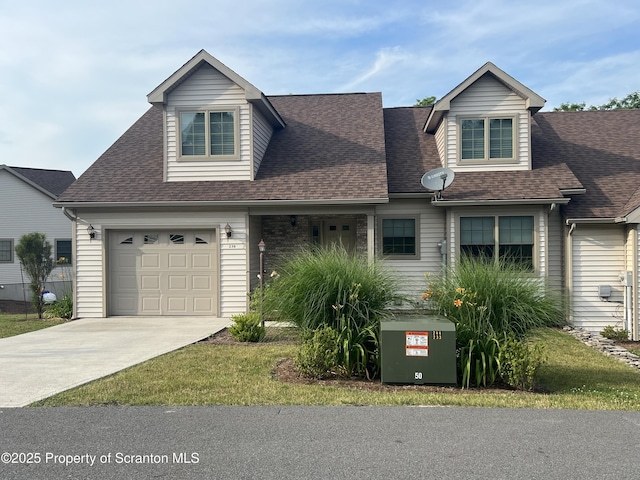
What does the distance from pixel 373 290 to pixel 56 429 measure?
13.8ft

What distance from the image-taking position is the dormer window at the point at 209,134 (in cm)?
1319

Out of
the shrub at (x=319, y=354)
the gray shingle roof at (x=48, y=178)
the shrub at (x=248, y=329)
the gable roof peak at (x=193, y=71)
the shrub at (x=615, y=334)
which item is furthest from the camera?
the gray shingle roof at (x=48, y=178)

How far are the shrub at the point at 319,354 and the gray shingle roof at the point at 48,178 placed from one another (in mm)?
20208

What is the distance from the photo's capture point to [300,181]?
1305 cm

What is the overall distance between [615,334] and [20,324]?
14.0 m

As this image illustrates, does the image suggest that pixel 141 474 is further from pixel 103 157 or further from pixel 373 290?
pixel 103 157

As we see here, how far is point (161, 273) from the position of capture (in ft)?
43.0

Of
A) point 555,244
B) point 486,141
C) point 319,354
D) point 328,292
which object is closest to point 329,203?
point 486,141

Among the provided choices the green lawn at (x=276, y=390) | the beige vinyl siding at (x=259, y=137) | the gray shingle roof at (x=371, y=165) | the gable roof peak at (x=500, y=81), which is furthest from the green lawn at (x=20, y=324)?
the gable roof peak at (x=500, y=81)

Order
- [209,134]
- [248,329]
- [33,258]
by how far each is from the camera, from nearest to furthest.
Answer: [248,329] → [209,134] → [33,258]

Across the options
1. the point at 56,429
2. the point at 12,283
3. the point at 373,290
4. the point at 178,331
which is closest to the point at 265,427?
the point at 56,429

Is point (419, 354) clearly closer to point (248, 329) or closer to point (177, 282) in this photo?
point (248, 329)

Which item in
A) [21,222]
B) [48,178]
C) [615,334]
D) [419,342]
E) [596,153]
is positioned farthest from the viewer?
[48,178]

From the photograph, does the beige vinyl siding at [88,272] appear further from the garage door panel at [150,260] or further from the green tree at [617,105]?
the green tree at [617,105]
